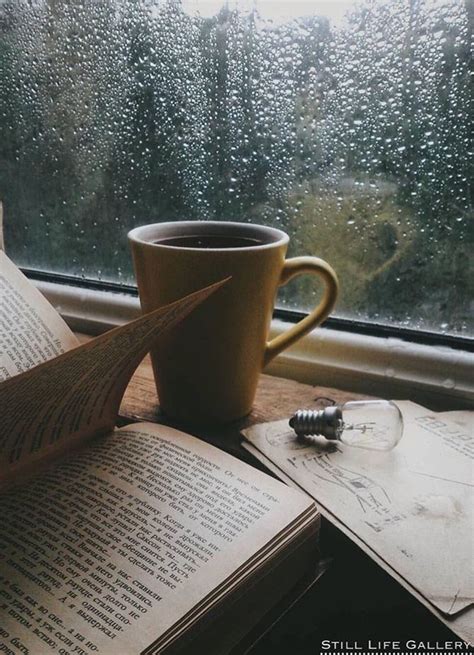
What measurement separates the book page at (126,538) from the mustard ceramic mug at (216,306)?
60mm

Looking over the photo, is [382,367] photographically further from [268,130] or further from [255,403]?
[268,130]

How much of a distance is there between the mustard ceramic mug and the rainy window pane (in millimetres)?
147

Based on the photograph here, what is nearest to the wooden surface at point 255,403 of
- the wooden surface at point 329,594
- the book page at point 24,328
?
the wooden surface at point 329,594

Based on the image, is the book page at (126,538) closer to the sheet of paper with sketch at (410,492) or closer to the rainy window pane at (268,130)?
the sheet of paper with sketch at (410,492)

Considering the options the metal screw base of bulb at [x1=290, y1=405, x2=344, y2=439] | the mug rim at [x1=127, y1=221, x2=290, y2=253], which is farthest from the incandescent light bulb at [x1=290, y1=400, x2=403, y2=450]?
the mug rim at [x1=127, y1=221, x2=290, y2=253]

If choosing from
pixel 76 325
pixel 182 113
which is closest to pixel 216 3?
pixel 182 113

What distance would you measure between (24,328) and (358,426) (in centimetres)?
28

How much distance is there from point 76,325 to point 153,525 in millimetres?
455

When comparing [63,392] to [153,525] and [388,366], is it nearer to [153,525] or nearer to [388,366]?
[153,525]

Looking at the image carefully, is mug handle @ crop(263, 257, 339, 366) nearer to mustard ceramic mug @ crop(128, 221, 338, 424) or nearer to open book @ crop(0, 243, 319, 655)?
mustard ceramic mug @ crop(128, 221, 338, 424)

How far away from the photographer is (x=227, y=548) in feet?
1.29

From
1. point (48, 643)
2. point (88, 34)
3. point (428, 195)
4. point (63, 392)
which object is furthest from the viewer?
point (88, 34)

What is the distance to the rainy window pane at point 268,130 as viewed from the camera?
2.11ft

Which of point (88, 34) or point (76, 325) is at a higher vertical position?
point (88, 34)
